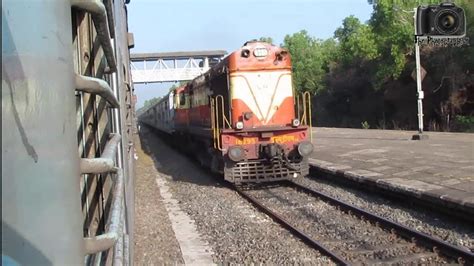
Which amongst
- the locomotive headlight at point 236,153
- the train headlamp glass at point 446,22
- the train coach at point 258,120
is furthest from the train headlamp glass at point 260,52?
the train headlamp glass at point 446,22

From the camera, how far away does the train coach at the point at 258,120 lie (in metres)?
13.3

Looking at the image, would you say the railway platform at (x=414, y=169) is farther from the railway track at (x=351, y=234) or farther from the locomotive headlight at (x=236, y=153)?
the locomotive headlight at (x=236, y=153)

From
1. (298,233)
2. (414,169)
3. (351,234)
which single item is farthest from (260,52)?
(351,234)

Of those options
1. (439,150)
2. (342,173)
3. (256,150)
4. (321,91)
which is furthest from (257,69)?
(321,91)

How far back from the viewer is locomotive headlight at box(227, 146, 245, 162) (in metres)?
12.9

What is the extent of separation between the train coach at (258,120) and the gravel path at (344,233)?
1.33 metres

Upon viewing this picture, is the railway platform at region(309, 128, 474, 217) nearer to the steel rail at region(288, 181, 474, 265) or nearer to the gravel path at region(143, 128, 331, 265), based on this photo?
the steel rail at region(288, 181, 474, 265)

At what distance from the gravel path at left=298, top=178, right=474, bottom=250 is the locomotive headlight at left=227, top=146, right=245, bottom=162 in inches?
79.5

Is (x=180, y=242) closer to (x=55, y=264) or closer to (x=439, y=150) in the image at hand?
(x=55, y=264)

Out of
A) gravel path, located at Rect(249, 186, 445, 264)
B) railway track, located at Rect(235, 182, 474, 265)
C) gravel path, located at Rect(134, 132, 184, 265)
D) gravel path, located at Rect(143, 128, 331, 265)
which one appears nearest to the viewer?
railway track, located at Rect(235, 182, 474, 265)

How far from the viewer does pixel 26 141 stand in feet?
3.41

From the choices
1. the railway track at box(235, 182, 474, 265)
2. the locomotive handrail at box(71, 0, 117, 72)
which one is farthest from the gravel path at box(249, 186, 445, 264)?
the locomotive handrail at box(71, 0, 117, 72)

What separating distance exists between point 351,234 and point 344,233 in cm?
12

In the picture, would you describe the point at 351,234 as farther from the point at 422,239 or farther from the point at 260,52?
the point at 260,52
